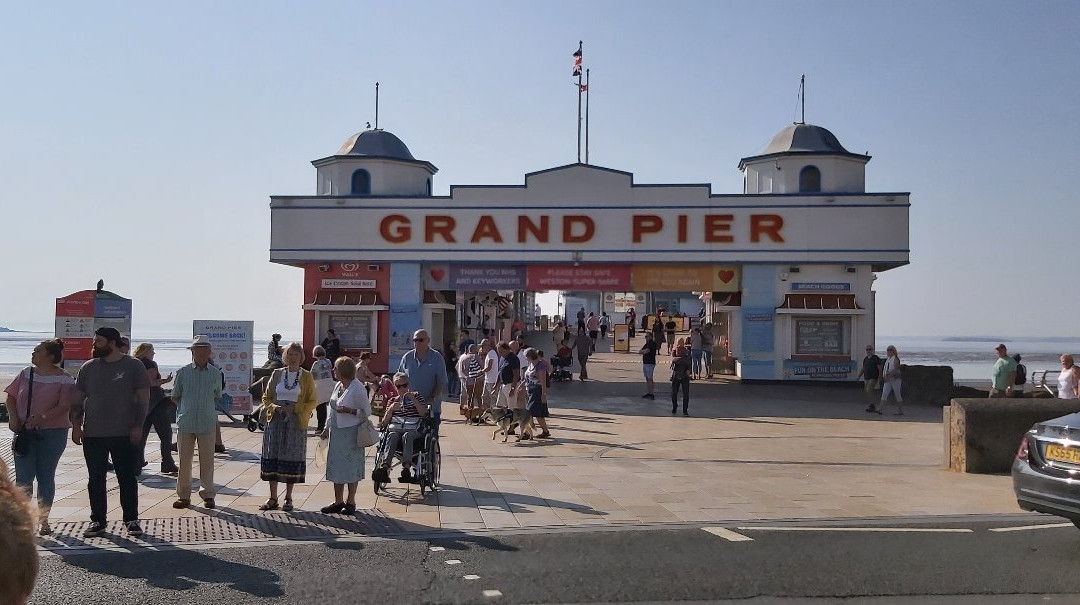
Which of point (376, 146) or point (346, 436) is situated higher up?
point (376, 146)

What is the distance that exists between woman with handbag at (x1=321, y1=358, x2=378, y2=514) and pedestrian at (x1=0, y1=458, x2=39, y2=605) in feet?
25.0

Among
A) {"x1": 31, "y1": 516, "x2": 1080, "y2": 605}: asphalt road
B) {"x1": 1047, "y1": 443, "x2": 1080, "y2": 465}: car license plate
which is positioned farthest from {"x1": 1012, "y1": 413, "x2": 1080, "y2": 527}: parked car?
{"x1": 31, "y1": 516, "x2": 1080, "y2": 605}: asphalt road

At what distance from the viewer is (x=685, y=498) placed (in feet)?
35.2

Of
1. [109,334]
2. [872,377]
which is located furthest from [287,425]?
[872,377]

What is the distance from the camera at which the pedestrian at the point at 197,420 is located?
984cm

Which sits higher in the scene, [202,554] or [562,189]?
[562,189]

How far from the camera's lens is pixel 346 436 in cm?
989

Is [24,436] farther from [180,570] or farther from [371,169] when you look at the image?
[371,169]

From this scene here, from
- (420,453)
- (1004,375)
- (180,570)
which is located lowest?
(180,570)

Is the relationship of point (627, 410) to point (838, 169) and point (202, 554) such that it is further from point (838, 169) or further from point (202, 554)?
point (202, 554)

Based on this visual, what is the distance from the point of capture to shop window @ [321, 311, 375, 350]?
2938 centimetres

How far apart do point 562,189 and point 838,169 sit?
847 centimetres

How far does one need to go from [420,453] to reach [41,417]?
3.66 m

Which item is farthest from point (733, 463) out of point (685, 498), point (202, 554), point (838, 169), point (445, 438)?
point (838, 169)
